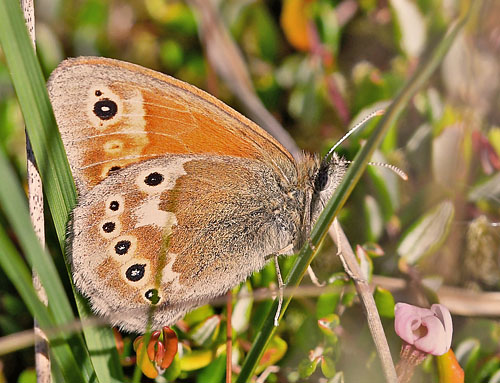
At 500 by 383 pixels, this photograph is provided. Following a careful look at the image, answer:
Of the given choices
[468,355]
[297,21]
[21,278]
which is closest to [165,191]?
[21,278]

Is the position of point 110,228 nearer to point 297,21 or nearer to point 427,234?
point 427,234

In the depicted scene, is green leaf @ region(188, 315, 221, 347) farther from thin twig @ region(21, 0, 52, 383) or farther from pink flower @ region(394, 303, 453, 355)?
pink flower @ region(394, 303, 453, 355)

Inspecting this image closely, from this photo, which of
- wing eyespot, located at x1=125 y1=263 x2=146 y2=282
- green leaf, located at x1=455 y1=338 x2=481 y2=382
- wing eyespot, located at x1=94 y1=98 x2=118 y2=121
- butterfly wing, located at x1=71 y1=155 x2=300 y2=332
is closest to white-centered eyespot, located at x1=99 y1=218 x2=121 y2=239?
butterfly wing, located at x1=71 y1=155 x2=300 y2=332

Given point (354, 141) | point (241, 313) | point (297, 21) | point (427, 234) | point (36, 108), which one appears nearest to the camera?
point (36, 108)

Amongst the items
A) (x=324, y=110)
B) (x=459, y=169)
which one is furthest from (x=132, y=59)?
(x=459, y=169)

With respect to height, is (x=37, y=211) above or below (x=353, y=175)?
below

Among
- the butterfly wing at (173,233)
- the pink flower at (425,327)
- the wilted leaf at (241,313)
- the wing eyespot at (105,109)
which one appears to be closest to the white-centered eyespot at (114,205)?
the butterfly wing at (173,233)

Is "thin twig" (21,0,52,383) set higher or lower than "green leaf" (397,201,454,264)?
higher
